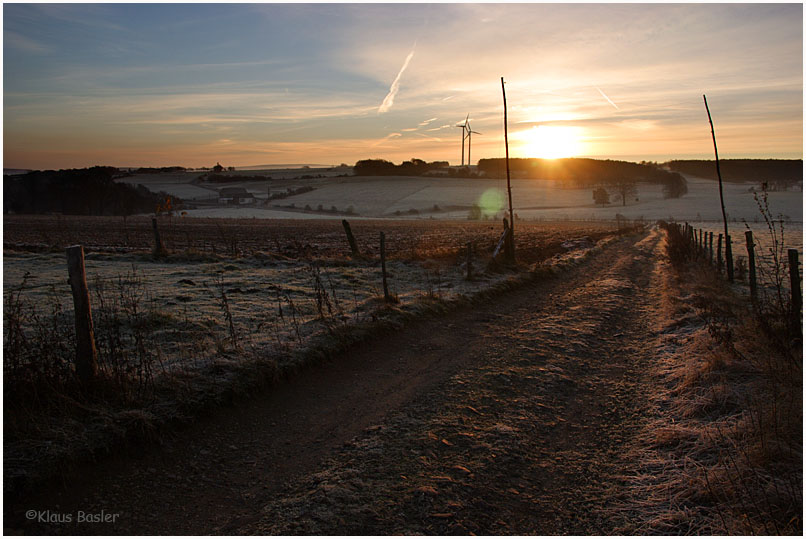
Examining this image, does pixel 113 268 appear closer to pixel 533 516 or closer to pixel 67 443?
pixel 67 443

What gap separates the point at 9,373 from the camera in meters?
5.44

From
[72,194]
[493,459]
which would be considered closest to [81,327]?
[493,459]

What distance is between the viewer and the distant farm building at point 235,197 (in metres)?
101

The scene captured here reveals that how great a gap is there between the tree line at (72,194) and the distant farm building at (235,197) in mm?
10675

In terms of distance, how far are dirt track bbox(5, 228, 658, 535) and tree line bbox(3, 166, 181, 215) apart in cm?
9057

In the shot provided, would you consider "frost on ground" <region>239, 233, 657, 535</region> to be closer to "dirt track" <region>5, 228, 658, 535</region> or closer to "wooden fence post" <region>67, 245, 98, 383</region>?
"dirt track" <region>5, 228, 658, 535</region>

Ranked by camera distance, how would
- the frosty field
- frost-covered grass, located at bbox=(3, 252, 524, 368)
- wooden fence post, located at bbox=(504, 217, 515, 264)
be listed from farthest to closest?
1. wooden fence post, located at bbox=(504, 217, 515, 264)
2. frost-covered grass, located at bbox=(3, 252, 524, 368)
3. the frosty field

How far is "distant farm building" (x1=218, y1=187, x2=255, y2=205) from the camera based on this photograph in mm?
100750

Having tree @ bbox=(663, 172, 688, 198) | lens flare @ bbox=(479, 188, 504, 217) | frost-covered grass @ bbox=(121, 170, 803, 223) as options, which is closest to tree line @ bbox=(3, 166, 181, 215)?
frost-covered grass @ bbox=(121, 170, 803, 223)

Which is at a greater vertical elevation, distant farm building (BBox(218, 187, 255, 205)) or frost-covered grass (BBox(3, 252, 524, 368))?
distant farm building (BBox(218, 187, 255, 205))

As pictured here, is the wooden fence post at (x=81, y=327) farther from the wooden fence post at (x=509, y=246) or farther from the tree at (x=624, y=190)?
the tree at (x=624, y=190)

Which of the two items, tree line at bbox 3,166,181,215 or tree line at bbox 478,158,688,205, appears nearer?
tree line at bbox 3,166,181,215

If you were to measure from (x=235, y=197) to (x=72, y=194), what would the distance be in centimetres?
2777

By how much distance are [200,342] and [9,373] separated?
8.52ft
